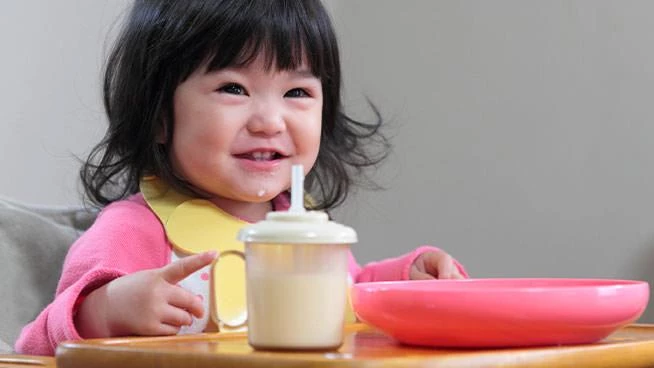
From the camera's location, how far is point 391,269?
4.46 ft

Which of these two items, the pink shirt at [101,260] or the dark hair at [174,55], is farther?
the dark hair at [174,55]

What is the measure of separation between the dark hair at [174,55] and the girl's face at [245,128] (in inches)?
0.7

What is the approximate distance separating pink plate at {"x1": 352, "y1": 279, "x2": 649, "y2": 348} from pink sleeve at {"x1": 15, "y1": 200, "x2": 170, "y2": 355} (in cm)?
40

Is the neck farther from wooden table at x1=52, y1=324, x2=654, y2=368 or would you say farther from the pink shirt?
wooden table at x1=52, y1=324, x2=654, y2=368

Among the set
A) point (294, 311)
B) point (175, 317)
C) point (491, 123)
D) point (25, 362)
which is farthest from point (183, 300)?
point (491, 123)

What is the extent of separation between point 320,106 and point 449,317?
2.01 feet

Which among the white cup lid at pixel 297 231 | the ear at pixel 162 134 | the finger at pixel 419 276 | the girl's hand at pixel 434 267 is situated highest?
the ear at pixel 162 134

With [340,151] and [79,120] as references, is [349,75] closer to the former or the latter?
[79,120]

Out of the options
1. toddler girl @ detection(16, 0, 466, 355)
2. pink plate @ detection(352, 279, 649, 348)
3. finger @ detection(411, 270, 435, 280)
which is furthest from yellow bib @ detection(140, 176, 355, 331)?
pink plate @ detection(352, 279, 649, 348)

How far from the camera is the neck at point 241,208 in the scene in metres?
1.29

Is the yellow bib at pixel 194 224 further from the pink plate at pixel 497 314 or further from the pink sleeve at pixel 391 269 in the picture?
the pink plate at pixel 497 314

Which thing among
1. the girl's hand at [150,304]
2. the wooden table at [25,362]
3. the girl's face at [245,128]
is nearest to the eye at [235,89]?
the girl's face at [245,128]

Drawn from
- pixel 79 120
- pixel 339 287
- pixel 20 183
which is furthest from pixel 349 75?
pixel 339 287

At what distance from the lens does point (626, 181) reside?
213cm
